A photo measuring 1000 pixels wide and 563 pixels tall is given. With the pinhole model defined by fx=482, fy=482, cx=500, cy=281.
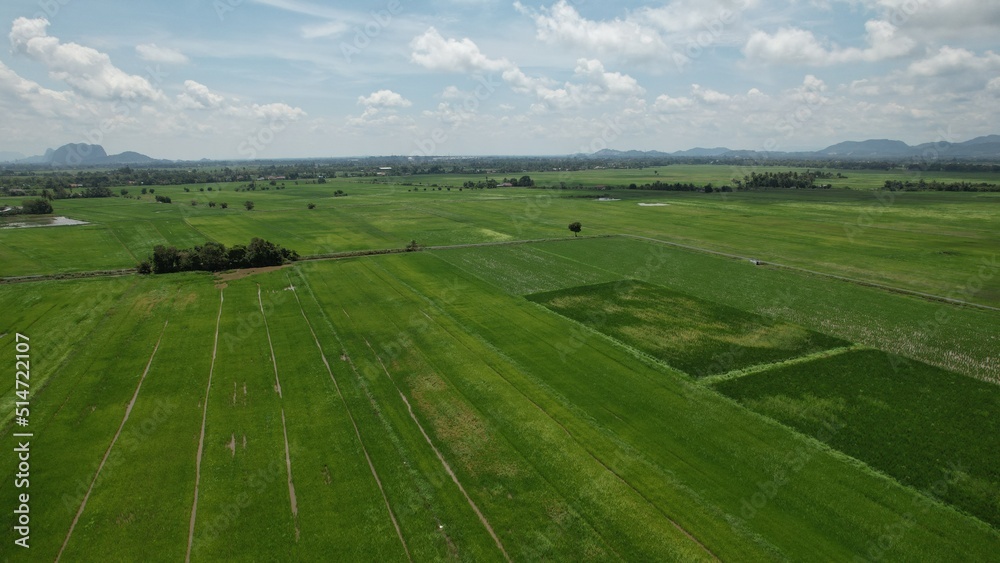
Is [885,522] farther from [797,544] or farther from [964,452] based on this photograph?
[964,452]

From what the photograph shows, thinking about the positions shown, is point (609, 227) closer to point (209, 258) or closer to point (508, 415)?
point (209, 258)


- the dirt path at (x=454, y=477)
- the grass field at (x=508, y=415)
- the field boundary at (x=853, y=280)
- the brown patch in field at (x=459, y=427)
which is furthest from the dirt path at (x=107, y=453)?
the field boundary at (x=853, y=280)

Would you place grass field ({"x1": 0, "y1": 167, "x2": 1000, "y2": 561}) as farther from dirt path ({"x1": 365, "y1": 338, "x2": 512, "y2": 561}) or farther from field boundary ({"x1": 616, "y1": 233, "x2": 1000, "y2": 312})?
field boundary ({"x1": 616, "y1": 233, "x2": 1000, "y2": 312})

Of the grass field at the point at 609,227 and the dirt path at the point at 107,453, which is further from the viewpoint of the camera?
the grass field at the point at 609,227

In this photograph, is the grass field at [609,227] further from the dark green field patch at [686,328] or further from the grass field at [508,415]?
the dark green field patch at [686,328]

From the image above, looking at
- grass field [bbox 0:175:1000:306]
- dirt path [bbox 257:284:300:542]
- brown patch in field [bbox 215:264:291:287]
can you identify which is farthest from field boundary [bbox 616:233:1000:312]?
brown patch in field [bbox 215:264:291:287]

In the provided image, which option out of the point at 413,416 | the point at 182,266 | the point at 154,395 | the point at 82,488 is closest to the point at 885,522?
the point at 413,416

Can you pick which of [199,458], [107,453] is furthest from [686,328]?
[107,453]
